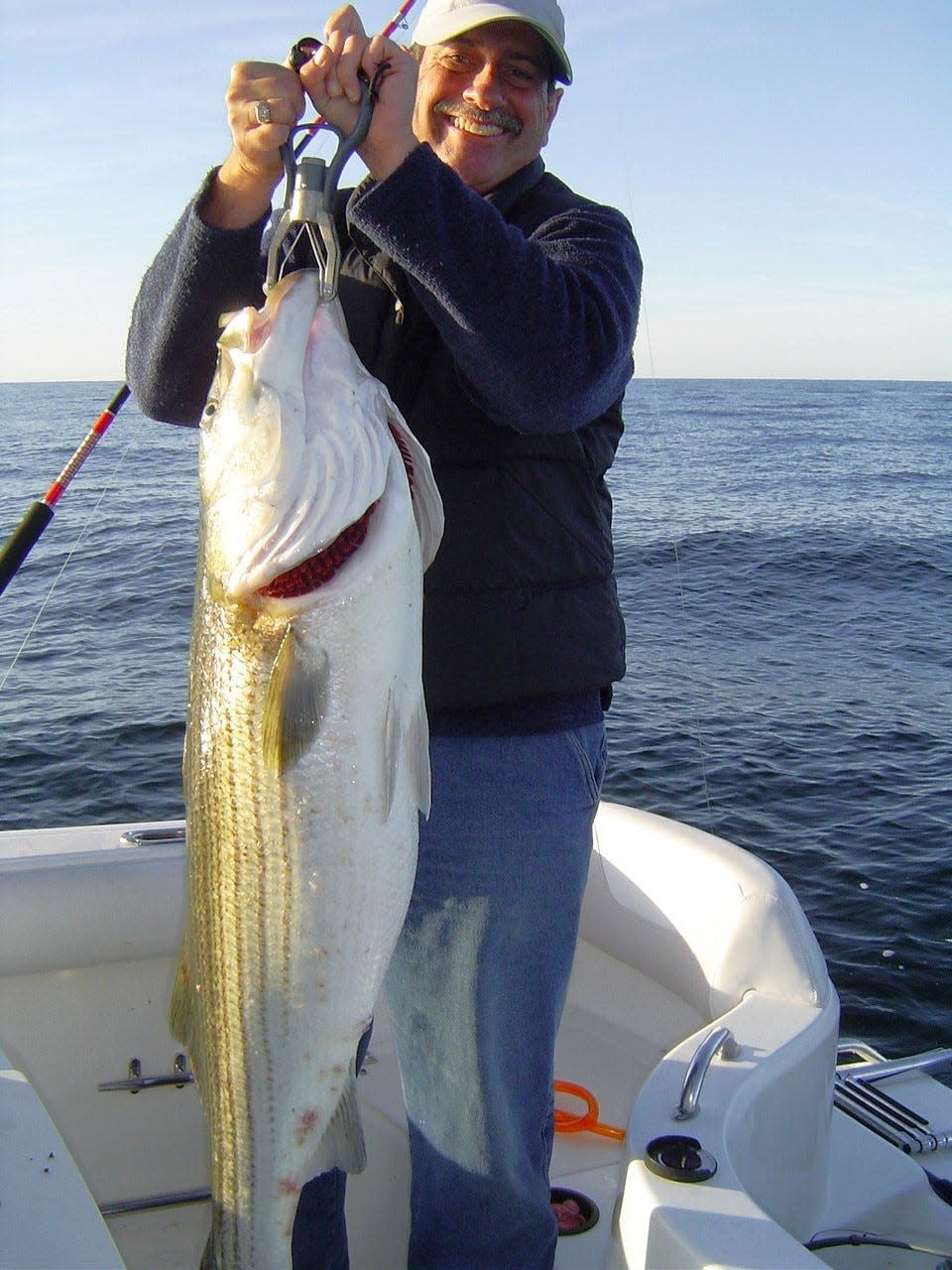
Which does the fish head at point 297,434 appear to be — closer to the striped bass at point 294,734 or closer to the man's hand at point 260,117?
the striped bass at point 294,734

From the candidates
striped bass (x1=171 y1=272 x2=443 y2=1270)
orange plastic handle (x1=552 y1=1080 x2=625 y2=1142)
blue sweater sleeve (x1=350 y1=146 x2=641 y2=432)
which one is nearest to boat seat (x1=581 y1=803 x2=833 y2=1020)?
orange plastic handle (x1=552 y1=1080 x2=625 y2=1142)

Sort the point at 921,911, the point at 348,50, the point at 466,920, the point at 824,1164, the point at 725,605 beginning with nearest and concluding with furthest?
the point at 348,50, the point at 466,920, the point at 824,1164, the point at 921,911, the point at 725,605

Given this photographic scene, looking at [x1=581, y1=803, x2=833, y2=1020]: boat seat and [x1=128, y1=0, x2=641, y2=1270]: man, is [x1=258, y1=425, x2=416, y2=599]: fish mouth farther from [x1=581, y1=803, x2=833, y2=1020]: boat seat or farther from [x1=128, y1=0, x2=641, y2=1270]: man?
[x1=581, y1=803, x2=833, y2=1020]: boat seat

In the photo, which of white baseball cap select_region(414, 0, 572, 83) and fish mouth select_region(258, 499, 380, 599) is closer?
fish mouth select_region(258, 499, 380, 599)

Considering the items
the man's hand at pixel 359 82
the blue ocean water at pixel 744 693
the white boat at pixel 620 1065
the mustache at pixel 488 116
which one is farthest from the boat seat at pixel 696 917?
the blue ocean water at pixel 744 693

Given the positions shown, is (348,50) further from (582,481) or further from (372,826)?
(372,826)

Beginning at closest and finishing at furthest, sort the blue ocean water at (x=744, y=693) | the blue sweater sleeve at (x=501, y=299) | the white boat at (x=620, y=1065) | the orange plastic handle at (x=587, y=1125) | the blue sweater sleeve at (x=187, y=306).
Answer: the blue sweater sleeve at (x=501, y=299) < the blue sweater sleeve at (x=187, y=306) < the white boat at (x=620, y=1065) < the orange plastic handle at (x=587, y=1125) < the blue ocean water at (x=744, y=693)

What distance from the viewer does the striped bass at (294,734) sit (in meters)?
1.95

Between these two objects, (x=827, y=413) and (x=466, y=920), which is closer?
(x=466, y=920)

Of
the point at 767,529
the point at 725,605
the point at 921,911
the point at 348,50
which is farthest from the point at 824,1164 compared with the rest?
the point at 767,529

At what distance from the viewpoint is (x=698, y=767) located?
10547mm

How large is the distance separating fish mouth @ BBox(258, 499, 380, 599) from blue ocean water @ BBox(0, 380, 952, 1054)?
247 inches

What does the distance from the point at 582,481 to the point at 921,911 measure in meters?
6.95

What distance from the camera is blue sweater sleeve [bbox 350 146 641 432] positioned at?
193 centimetres
